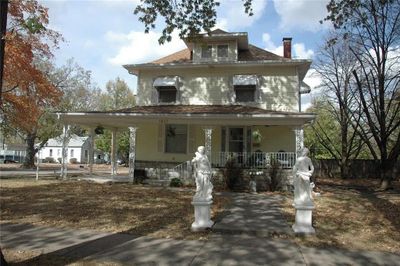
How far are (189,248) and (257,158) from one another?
1178cm

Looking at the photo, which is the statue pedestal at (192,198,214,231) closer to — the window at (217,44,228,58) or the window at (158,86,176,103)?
the window at (158,86,176,103)

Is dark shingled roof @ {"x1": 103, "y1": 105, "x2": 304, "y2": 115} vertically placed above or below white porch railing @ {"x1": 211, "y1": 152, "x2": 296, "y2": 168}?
above

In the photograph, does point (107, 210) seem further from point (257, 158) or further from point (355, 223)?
point (257, 158)

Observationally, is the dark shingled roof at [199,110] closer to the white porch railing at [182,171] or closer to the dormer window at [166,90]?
the dormer window at [166,90]

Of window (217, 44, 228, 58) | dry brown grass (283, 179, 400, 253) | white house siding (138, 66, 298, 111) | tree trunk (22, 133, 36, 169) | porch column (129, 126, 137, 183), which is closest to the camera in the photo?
dry brown grass (283, 179, 400, 253)

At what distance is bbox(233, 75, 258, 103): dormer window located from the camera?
19.8 metres

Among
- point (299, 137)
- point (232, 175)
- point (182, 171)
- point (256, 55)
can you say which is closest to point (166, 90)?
point (182, 171)

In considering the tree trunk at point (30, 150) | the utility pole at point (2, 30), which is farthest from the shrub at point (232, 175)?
the tree trunk at point (30, 150)

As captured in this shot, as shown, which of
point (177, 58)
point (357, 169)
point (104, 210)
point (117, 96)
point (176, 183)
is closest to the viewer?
point (104, 210)

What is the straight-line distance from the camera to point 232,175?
57.3 ft

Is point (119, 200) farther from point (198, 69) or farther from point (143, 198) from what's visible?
point (198, 69)

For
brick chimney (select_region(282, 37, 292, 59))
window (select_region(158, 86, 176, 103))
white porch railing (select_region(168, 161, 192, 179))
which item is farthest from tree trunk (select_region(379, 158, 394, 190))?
window (select_region(158, 86, 176, 103))

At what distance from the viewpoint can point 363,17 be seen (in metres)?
13.8

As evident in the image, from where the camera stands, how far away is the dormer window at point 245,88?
19844 mm
